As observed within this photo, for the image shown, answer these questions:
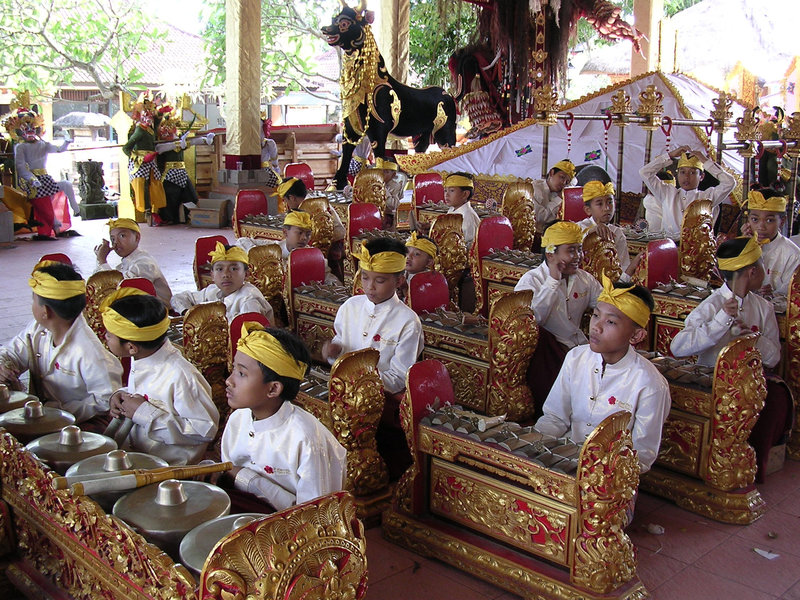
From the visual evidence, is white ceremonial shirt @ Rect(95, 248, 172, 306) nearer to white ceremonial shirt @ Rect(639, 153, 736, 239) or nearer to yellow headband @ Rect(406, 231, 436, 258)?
yellow headband @ Rect(406, 231, 436, 258)

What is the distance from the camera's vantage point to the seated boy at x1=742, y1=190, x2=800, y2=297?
504 cm

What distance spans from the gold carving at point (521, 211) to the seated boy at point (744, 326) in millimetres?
2876

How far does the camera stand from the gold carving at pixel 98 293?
4.66m

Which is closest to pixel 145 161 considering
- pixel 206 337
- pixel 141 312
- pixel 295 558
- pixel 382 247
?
pixel 206 337

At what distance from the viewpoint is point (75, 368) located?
340 centimetres

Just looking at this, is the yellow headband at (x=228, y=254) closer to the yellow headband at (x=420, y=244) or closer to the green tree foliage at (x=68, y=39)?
Result: the yellow headband at (x=420, y=244)

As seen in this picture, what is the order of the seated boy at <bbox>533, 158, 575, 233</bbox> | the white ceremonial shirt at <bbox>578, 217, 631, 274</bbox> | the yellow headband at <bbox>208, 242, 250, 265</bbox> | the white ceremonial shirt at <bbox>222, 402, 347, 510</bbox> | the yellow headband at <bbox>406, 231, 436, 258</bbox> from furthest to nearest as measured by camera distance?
the seated boy at <bbox>533, 158, 575, 233</bbox> → the white ceremonial shirt at <bbox>578, 217, 631, 274</bbox> → the yellow headband at <bbox>406, 231, 436, 258</bbox> → the yellow headband at <bbox>208, 242, 250, 265</bbox> → the white ceremonial shirt at <bbox>222, 402, 347, 510</bbox>

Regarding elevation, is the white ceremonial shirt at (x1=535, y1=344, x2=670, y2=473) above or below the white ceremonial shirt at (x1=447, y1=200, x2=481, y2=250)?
below

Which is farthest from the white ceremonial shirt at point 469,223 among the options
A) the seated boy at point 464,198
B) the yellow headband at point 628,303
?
the yellow headband at point 628,303

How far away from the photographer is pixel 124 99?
12.3 m

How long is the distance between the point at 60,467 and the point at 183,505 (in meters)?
0.57

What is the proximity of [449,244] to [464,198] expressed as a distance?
0.86m

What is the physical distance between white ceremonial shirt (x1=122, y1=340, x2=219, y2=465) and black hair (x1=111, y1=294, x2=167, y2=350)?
0.07m

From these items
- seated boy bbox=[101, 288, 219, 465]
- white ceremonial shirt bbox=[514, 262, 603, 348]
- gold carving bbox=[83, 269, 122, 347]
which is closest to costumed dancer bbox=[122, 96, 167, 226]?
gold carving bbox=[83, 269, 122, 347]
